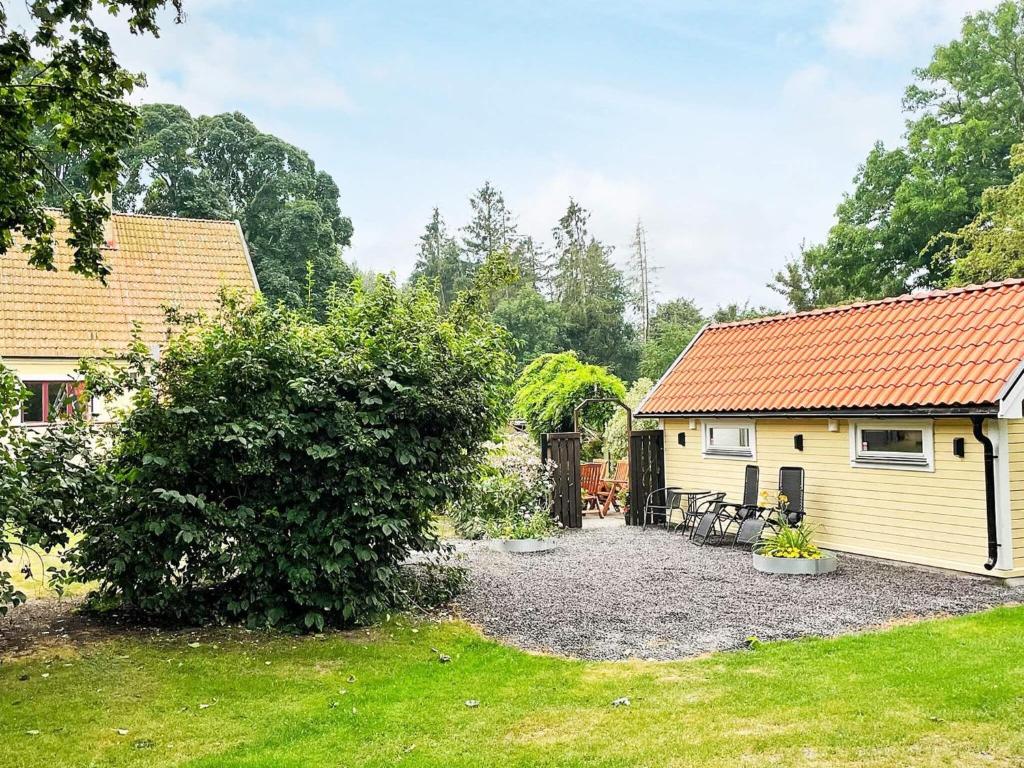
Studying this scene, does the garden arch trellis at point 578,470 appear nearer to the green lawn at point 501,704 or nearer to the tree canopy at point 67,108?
the green lawn at point 501,704

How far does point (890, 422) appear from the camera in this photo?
32.8 ft

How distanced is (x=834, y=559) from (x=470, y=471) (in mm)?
4799

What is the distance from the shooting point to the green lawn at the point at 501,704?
420cm

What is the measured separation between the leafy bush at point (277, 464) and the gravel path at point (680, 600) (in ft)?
5.01

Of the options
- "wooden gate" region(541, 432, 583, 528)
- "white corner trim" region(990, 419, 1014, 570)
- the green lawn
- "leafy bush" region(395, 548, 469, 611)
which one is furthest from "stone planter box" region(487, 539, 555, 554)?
"white corner trim" region(990, 419, 1014, 570)

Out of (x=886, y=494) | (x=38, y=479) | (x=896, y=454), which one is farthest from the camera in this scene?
(x=886, y=494)

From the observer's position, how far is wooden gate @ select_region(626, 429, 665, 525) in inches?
564

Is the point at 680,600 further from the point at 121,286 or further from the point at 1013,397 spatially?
the point at 121,286

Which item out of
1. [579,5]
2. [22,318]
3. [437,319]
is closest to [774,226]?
[579,5]

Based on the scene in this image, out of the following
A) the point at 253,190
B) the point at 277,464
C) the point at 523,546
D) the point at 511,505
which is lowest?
the point at 523,546

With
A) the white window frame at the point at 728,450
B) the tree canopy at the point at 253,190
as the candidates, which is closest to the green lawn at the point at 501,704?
the white window frame at the point at 728,450

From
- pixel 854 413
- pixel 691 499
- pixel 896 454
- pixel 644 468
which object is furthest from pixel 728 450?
pixel 896 454

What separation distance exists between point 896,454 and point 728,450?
3.32 m

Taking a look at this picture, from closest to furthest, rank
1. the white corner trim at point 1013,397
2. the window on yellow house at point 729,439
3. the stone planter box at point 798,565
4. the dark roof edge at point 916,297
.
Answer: the white corner trim at point 1013,397 < the stone planter box at point 798,565 < the dark roof edge at point 916,297 < the window on yellow house at point 729,439
